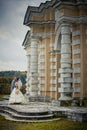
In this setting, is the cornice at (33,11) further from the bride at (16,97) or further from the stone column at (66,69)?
the bride at (16,97)

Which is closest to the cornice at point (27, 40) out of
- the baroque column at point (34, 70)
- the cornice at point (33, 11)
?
the cornice at point (33, 11)

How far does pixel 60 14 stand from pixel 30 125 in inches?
317

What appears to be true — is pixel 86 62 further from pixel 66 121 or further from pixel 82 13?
pixel 66 121

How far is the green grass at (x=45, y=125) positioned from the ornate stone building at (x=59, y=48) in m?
4.69

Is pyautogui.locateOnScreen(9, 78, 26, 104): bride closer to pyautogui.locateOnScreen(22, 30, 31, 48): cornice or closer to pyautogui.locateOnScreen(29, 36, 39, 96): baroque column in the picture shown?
pyautogui.locateOnScreen(29, 36, 39, 96): baroque column

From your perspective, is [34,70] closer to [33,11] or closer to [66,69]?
[33,11]

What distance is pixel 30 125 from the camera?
10305 millimetres

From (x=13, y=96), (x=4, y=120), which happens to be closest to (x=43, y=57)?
(x=13, y=96)

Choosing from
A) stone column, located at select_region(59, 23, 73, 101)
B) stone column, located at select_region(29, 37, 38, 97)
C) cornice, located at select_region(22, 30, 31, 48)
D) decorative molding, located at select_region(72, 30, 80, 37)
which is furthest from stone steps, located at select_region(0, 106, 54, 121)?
cornice, located at select_region(22, 30, 31, 48)

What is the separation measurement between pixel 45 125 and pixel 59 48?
9.03m

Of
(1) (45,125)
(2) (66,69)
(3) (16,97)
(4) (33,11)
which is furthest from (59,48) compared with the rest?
(1) (45,125)

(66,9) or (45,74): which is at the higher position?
(66,9)

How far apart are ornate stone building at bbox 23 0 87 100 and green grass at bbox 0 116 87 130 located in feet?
15.4

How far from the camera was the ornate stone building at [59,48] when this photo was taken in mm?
15664
